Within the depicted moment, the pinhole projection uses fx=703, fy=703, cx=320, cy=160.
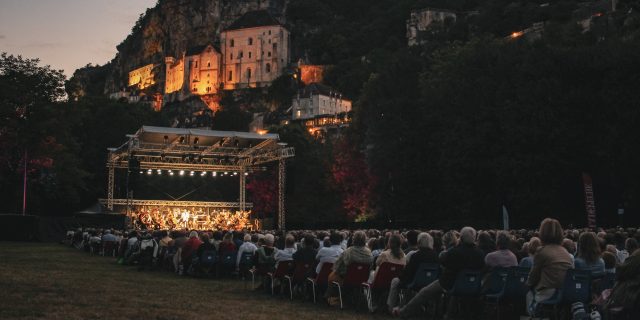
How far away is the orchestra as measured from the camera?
3438 centimetres

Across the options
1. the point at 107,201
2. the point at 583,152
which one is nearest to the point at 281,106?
the point at 107,201

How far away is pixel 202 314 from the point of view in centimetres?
876

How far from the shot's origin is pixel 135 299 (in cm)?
1024

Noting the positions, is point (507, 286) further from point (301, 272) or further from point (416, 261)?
point (301, 272)

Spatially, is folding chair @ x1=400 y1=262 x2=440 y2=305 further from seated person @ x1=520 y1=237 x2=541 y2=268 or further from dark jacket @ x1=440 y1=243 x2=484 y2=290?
seated person @ x1=520 y1=237 x2=541 y2=268

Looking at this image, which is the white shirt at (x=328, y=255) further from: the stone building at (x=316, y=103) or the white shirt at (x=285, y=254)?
the stone building at (x=316, y=103)

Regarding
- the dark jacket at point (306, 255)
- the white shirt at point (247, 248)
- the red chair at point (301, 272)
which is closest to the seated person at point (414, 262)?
the red chair at point (301, 272)

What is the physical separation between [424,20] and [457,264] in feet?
346

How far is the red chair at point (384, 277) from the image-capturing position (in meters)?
9.67

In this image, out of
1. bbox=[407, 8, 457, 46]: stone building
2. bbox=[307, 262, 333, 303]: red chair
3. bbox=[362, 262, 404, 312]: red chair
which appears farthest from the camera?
bbox=[407, 8, 457, 46]: stone building

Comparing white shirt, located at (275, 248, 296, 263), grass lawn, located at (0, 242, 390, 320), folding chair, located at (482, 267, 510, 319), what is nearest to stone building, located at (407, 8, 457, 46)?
grass lawn, located at (0, 242, 390, 320)

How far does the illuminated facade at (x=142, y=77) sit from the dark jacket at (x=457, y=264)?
143 metres

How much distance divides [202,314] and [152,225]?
2632 centimetres

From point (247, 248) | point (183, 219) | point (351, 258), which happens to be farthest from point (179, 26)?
point (351, 258)
